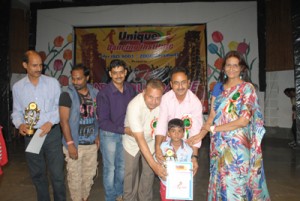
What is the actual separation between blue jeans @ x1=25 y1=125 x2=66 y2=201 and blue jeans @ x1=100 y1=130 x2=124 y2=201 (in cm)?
43

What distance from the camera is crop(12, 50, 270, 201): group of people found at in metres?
2.32

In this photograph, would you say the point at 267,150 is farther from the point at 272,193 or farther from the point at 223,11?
the point at 223,11

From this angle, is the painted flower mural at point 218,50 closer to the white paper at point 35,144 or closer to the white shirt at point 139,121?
the white shirt at point 139,121

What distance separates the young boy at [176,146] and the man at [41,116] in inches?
40.8

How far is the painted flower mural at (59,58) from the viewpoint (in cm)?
779

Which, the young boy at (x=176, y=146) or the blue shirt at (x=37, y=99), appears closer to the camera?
the young boy at (x=176, y=146)

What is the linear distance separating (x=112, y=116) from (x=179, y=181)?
96cm

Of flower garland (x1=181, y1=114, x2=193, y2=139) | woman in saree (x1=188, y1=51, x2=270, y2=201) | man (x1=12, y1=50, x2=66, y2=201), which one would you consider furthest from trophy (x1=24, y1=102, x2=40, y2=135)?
woman in saree (x1=188, y1=51, x2=270, y2=201)

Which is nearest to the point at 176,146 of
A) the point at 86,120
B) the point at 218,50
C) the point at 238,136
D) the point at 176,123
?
the point at 176,123

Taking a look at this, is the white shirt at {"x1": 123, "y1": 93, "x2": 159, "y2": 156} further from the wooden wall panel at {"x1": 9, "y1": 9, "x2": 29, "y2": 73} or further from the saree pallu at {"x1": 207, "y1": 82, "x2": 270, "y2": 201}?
the wooden wall panel at {"x1": 9, "y1": 9, "x2": 29, "y2": 73}

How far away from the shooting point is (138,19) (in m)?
7.54

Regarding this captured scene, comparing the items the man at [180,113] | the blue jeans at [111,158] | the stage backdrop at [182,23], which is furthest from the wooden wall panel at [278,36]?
the blue jeans at [111,158]

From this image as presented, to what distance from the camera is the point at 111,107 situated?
2787 millimetres

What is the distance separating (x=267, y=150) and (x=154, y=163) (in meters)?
4.77
